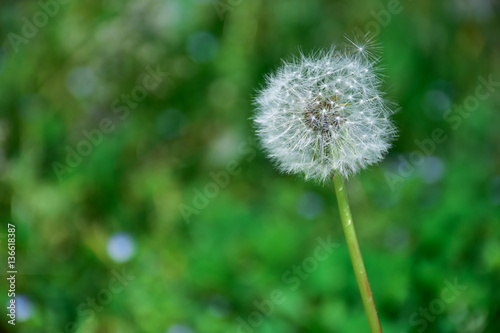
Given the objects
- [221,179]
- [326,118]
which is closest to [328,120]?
[326,118]

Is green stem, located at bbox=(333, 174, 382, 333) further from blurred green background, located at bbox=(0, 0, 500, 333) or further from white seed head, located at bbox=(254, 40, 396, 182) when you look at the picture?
blurred green background, located at bbox=(0, 0, 500, 333)

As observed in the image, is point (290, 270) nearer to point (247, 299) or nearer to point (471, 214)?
point (247, 299)

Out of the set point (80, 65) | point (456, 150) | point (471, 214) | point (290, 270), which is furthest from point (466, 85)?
point (80, 65)

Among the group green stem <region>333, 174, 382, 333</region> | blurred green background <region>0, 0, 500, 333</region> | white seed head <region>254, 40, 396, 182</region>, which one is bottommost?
green stem <region>333, 174, 382, 333</region>

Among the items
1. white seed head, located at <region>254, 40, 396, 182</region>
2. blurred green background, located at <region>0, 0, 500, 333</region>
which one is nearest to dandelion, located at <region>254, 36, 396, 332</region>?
white seed head, located at <region>254, 40, 396, 182</region>

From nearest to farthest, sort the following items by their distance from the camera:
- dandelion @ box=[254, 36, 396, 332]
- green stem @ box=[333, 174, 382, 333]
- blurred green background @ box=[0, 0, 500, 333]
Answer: green stem @ box=[333, 174, 382, 333], dandelion @ box=[254, 36, 396, 332], blurred green background @ box=[0, 0, 500, 333]

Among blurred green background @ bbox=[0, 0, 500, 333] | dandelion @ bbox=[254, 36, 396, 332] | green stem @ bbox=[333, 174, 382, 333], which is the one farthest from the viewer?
blurred green background @ bbox=[0, 0, 500, 333]

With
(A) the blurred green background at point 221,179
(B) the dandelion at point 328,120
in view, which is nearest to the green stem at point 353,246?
(B) the dandelion at point 328,120

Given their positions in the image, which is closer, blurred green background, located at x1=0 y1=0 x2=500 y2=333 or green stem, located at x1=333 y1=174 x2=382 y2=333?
green stem, located at x1=333 y1=174 x2=382 y2=333
